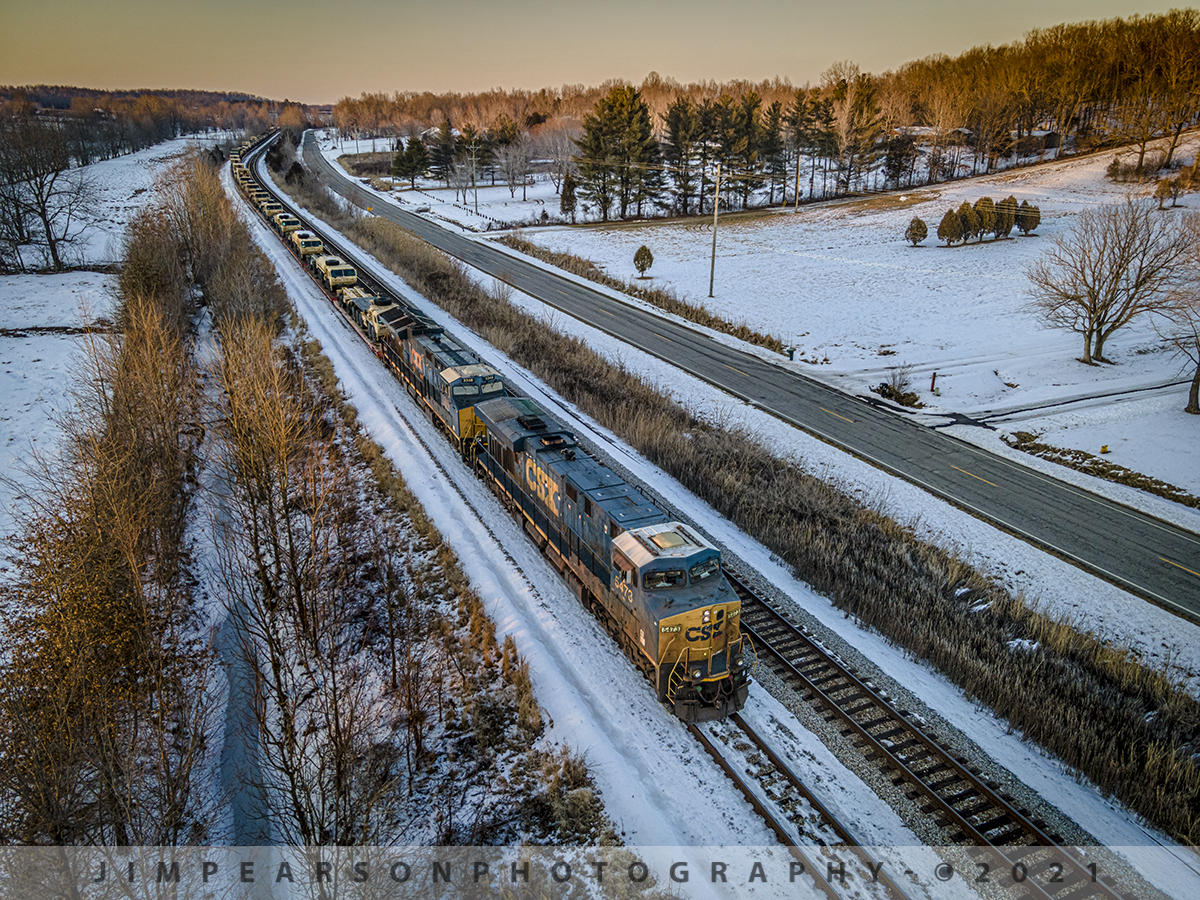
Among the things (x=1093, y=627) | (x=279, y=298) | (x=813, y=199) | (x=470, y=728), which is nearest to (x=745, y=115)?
(x=813, y=199)

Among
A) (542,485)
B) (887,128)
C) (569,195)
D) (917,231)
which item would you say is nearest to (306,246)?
(569,195)

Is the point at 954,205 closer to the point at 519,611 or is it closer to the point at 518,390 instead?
the point at 518,390

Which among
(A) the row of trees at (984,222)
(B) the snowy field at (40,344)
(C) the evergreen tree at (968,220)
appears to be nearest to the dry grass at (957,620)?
(B) the snowy field at (40,344)

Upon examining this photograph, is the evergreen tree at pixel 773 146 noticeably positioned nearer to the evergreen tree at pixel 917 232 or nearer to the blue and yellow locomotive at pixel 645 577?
the evergreen tree at pixel 917 232

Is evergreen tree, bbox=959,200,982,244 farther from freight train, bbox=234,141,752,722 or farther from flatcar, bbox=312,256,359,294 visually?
freight train, bbox=234,141,752,722

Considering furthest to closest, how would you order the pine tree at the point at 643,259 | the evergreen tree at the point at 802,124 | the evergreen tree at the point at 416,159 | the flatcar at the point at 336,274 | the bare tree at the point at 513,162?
1. the evergreen tree at the point at 416,159
2. the bare tree at the point at 513,162
3. the evergreen tree at the point at 802,124
4. the pine tree at the point at 643,259
5. the flatcar at the point at 336,274
